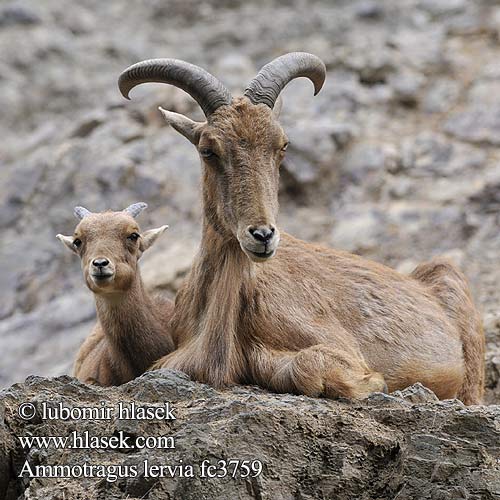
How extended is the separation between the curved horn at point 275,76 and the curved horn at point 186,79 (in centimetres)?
25

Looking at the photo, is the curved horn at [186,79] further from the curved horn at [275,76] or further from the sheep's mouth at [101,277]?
the sheep's mouth at [101,277]

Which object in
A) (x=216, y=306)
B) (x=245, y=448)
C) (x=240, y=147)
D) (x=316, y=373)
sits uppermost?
(x=240, y=147)

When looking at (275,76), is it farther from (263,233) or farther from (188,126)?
(263,233)

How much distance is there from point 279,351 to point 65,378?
77.7 inches

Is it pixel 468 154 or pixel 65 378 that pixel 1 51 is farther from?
pixel 65 378

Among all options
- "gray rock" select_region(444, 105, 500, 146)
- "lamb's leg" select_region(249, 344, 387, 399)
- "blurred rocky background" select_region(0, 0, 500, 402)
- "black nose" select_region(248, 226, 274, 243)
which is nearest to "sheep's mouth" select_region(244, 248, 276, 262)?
"black nose" select_region(248, 226, 274, 243)

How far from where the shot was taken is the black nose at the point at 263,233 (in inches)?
355

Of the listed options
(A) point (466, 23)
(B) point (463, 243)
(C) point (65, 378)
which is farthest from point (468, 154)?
(C) point (65, 378)

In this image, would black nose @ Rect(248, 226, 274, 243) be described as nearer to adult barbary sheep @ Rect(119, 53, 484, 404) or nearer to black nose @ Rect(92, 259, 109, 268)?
adult barbary sheep @ Rect(119, 53, 484, 404)

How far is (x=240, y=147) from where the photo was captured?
31.5 feet

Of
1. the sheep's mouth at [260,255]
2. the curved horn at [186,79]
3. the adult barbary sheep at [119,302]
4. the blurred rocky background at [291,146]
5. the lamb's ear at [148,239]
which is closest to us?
the sheep's mouth at [260,255]

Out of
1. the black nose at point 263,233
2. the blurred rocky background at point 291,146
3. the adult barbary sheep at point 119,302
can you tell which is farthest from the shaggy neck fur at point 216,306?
the blurred rocky background at point 291,146

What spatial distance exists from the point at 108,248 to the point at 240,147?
5.67 ft

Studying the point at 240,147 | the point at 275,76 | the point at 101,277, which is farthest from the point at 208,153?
the point at 101,277
